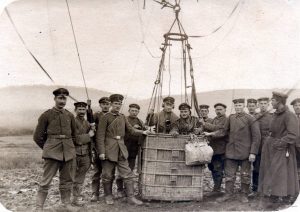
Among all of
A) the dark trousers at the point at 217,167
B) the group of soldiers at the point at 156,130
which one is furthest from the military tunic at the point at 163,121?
the dark trousers at the point at 217,167

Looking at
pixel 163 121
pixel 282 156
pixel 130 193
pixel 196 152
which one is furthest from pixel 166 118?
pixel 282 156

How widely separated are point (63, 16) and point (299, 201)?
A: 4716mm

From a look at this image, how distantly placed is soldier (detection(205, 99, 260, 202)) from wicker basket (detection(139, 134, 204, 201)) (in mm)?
519

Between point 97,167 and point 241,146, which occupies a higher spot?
point 241,146

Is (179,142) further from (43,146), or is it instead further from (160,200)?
(43,146)

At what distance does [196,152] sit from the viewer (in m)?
4.57

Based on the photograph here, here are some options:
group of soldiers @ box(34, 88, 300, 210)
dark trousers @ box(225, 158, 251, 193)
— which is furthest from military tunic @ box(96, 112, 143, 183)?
dark trousers @ box(225, 158, 251, 193)

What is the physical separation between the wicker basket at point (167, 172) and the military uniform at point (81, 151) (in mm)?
842

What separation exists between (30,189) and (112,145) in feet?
6.10

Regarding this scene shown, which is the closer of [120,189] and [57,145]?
[57,145]

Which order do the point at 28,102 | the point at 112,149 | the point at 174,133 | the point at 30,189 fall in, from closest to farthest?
1. the point at 112,149
2. the point at 174,133
3. the point at 30,189
4. the point at 28,102

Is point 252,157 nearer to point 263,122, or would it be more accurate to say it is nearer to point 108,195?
point 263,122

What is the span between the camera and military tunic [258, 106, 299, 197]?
4.47 metres

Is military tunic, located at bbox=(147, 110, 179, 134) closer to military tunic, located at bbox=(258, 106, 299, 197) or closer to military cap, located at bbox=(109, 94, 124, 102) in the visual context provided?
military cap, located at bbox=(109, 94, 124, 102)
